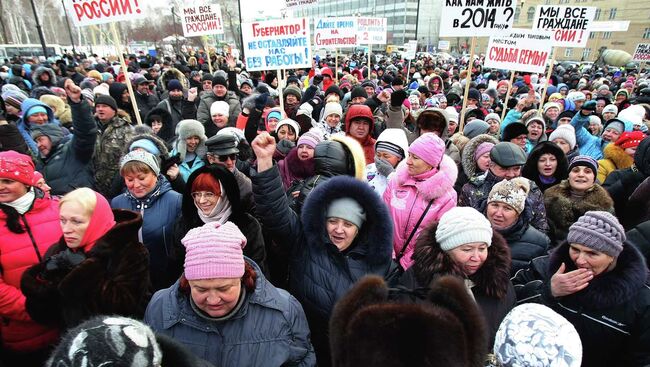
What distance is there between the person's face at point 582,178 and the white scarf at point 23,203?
14.2ft

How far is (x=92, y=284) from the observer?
1926 mm

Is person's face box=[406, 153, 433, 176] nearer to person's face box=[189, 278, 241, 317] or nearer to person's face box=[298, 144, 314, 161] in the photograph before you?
person's face box=[298, 144, 314, 161]

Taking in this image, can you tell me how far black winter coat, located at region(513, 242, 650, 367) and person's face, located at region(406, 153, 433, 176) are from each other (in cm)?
133

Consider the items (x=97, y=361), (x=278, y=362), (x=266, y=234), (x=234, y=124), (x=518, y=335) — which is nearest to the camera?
(x=97, y=361)

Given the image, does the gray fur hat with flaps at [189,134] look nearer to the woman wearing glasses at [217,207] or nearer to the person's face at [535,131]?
the woman wearing glasses at [217,207]

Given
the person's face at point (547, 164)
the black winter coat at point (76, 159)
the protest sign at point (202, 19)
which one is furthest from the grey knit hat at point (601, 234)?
the protest sign at point (202, 19)

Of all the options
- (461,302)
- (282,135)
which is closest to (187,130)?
(282,135)

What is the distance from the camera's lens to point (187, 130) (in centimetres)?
418

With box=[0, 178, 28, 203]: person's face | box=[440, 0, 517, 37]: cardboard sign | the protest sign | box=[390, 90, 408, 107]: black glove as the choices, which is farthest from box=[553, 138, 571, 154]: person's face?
the protest sign

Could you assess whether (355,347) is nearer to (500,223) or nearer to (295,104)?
(500,223)

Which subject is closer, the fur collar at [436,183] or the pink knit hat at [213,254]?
the pink knit hat at [213,254]

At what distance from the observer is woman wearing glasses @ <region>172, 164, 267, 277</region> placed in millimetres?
2520

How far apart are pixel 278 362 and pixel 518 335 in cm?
108

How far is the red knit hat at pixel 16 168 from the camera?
7.29 ft
